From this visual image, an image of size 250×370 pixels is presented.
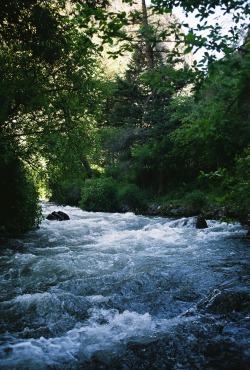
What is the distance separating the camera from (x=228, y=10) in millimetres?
2652

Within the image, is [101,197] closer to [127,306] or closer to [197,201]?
[197,201]

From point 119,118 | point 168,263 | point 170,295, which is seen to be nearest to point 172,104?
point 119,118

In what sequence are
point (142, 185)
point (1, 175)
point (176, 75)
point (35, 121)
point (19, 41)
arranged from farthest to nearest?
1. point (142, 185)
2. point (1, 175)
3. point (35, 121)
4. point (19, 41)
5. point (176, 75)

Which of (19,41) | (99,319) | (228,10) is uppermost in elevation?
(19,41)

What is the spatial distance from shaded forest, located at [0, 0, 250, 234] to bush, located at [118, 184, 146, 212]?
3.5 inches

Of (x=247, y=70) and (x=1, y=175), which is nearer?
(x=247, y=70)

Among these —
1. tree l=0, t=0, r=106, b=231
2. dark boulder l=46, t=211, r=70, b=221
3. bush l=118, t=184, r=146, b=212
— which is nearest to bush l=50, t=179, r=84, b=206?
bush l=118, t=184, r=146, b=212

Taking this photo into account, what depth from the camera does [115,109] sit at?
1042 inches

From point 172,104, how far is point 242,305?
18.1m

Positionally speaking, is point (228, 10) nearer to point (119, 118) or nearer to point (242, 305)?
point (242, 305)

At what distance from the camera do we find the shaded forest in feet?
9.13

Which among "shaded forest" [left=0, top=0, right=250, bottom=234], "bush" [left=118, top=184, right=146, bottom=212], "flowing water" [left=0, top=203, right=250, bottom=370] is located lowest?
"flowing water" [left=0, top=203, right=250, bottom=370]

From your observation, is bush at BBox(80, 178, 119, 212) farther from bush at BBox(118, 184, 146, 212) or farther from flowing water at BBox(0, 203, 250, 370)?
flowing water at BBox(0, 203, 250, 370)

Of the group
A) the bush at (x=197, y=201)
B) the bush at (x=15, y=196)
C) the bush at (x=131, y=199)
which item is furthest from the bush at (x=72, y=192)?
the bush at (x=15, y=196)
